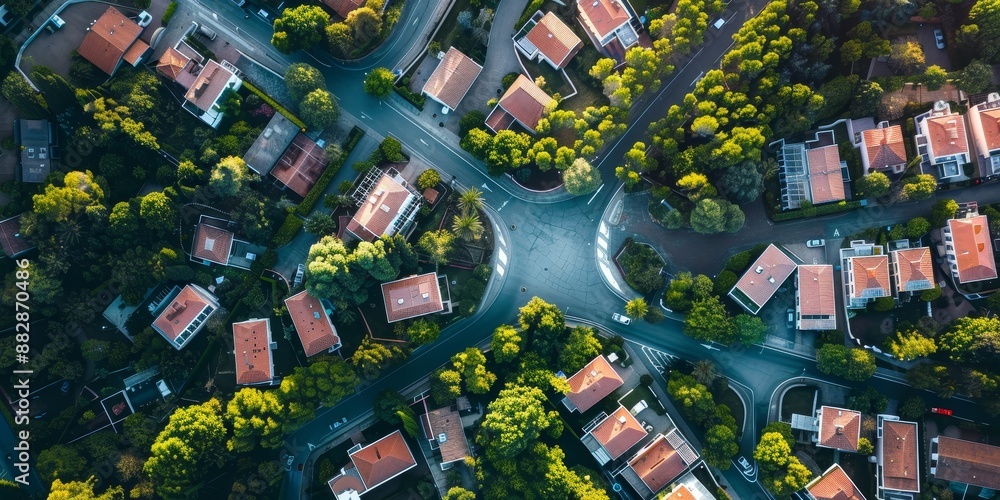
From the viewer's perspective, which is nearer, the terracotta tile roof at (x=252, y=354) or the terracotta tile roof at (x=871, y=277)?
the terracotta tile roof at (x=871, y=277)

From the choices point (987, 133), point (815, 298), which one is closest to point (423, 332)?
point (815, 298)

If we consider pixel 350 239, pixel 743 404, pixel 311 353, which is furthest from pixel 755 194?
pixel 311 353

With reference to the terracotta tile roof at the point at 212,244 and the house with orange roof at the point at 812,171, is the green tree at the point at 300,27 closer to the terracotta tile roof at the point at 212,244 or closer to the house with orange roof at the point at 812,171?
the terracotta tile roof at the point at 212,244

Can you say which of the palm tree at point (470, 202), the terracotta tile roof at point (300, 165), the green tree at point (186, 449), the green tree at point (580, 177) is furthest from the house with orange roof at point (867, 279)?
the green tree at point (186, 449)

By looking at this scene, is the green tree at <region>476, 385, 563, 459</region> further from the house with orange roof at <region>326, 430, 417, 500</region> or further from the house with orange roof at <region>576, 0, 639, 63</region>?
the house with orange roof at <region>576, 0, 639, 63</region>

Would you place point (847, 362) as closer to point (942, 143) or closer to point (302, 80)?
point (942, 143)
